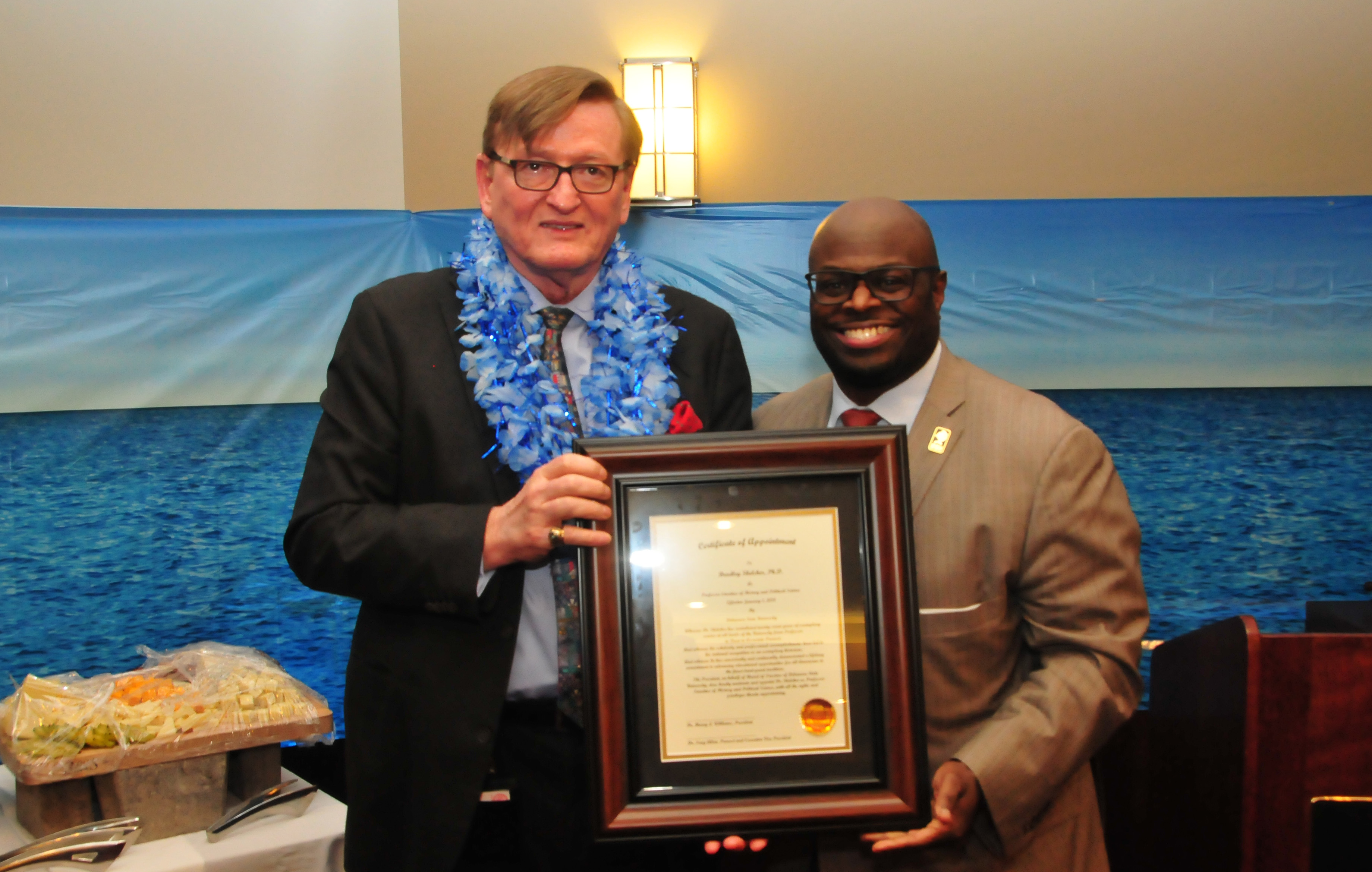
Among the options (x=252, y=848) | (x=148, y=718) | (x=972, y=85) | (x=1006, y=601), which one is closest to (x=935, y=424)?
(x=1006, y=601)

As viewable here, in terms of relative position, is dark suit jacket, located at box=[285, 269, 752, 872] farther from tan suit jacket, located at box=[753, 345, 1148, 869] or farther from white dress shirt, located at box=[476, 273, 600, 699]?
tan suit jacket, located at box=[753, 345, 1148, 869]

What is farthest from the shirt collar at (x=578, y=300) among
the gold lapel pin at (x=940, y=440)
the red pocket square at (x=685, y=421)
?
the gold lapel pin at (x=940, y=440)

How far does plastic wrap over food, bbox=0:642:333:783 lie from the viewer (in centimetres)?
196

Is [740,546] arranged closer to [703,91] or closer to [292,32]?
[703,91]

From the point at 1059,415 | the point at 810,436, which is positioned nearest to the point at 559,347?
A: the point at 810,436

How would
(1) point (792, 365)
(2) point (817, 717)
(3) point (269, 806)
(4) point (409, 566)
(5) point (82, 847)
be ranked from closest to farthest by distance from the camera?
(2) point (817, 717) → (4) point (409, 566) → (5) point (82, 847) → (3) point (269, 806) → (1) point (792, 365)

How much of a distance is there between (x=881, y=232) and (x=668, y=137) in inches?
84.5

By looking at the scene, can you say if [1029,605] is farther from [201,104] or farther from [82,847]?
[201,104]

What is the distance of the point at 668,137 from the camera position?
3551mm

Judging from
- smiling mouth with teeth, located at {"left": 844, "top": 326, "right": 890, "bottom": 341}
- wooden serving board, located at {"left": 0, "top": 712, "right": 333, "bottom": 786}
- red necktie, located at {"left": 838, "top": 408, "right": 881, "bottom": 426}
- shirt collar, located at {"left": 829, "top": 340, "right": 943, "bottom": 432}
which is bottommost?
wooden serving board, located at {"left": 0, "top": 712, "right": 333, "bottom": 786}

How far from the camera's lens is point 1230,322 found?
3.51 meters

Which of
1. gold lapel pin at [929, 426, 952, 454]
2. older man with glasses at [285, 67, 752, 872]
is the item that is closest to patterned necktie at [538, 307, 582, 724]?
older man with glasses at [285, 67, 752, 872]

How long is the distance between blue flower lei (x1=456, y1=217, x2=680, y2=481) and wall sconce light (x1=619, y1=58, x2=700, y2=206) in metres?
1.84

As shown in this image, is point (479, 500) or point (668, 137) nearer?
point (479, 500)
